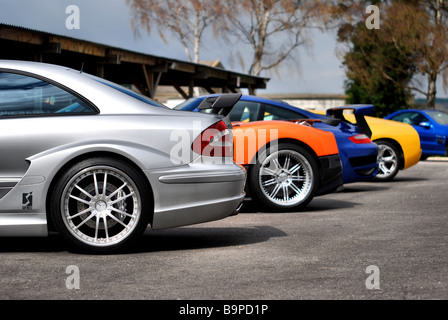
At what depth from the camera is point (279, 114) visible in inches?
398

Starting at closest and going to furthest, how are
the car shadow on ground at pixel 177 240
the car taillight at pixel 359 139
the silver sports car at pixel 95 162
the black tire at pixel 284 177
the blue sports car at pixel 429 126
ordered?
the silver sports car at pixel 95 162 < the car shadow on ground at pixel 177 240 < the black tire at pixel 284 177 < the car taillight at pixel 359 139 < the blue sports car at pixel 429 126

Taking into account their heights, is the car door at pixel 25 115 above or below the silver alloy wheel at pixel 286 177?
above

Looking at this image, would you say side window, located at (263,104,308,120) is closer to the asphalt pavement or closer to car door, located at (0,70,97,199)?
the asphalt pavement

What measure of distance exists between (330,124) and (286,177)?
1.36 m

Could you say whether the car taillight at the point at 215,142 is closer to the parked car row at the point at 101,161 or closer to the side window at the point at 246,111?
the parked car row at the point at 101,161

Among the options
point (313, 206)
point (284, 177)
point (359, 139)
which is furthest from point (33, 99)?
point (359, 139)

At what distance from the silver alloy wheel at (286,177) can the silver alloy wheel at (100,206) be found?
312 cm

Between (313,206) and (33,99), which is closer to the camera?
(33,99)

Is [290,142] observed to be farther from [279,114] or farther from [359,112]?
[359,112]

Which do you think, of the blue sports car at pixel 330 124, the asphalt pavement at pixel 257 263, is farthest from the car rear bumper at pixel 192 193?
the blue sports car at pixel 330 124

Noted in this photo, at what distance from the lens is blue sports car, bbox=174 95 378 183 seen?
9.90 metres

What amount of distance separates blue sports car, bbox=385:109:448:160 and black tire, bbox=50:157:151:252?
40.9 feet

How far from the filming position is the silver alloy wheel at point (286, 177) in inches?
340
